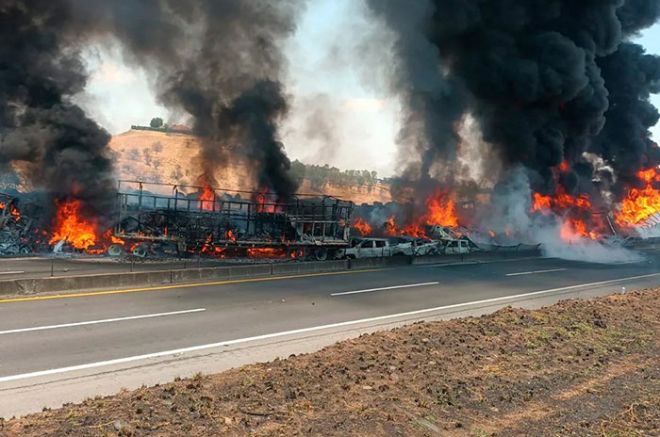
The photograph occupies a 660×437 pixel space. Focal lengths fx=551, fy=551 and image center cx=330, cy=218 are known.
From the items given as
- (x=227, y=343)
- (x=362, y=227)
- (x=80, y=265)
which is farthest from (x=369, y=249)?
(x=227, y=343)

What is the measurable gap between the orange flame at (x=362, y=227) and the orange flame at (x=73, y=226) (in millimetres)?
14309

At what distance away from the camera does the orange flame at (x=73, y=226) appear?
2352 cm

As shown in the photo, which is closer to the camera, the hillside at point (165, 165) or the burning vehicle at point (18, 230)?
the burning vehicle at point (18, 230)

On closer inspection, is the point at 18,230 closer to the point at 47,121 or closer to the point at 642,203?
the point at 47,121

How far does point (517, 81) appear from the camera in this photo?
1540 inches

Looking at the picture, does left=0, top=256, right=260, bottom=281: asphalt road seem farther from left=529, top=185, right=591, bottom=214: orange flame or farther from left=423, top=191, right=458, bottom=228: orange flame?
left=529, top=185, right=591, bottom=214: orange flame

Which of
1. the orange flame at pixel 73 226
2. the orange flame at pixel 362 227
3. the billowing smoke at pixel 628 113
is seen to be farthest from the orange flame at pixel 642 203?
the orange flame at pixel 73 226

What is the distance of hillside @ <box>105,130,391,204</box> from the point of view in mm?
73119

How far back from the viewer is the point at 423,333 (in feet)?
31.5

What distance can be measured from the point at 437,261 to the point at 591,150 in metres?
33.8

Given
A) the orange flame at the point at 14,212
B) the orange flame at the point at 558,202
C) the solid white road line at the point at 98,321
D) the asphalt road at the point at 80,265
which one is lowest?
the asphalt road at the point at 80,265

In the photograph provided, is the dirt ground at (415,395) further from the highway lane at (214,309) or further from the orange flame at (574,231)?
the orange flame at (574,231)

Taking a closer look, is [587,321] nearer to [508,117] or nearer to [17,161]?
[17,161]

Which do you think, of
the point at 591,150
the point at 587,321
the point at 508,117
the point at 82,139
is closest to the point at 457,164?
the point at 508,117
